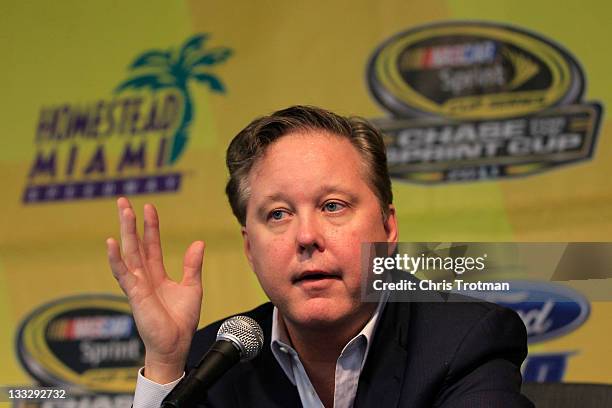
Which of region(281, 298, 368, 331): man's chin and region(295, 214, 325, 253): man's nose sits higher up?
region(295, 214, 325, 253): man's nose

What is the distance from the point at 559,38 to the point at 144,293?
5.62 feet

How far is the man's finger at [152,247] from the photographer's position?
6.19 ft

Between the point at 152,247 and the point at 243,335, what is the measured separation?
0.40 m

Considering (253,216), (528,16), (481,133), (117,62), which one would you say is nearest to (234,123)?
(117,62)

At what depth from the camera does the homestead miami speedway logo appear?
319 cm

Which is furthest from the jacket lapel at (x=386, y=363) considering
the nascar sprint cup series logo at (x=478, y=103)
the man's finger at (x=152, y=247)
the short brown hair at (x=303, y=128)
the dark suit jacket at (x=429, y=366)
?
the nascar sprint cup series logo at (x=478, y=103)

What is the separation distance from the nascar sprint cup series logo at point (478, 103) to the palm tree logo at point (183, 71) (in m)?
0.58

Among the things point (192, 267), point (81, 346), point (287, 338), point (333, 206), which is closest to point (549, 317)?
point (287, 338)

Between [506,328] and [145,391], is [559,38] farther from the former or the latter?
[145,391]

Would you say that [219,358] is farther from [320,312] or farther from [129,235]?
[129,235]

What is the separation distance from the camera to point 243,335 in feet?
5.22

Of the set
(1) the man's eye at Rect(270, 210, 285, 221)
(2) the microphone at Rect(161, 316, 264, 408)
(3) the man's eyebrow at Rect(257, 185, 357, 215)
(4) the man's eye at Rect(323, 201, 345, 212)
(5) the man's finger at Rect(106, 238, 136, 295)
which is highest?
(3) the man's eyebrow at Rect(257, 185, 357, 215)

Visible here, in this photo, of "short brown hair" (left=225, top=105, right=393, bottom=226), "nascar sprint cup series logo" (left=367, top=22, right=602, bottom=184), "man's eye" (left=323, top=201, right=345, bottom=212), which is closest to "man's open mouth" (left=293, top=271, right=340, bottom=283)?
"man's eye" (left=323, top=201, right=345, bottom=212)

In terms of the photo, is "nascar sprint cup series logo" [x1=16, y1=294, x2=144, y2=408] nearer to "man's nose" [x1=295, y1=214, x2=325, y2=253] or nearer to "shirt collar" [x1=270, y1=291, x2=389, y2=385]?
"shirt collar" [x1=270, y1=291, x2=389, y2=385]
